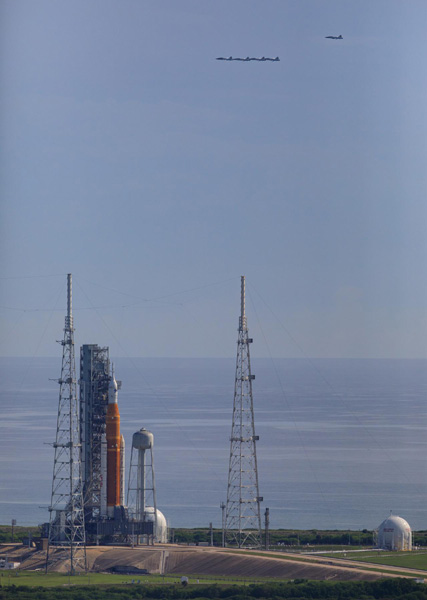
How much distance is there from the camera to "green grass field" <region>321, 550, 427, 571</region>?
68.1m

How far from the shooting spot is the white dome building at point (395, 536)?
7731 centimetres

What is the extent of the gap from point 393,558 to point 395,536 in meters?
6.91

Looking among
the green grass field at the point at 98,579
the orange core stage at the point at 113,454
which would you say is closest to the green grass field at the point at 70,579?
the green grass field at the point at 98,579

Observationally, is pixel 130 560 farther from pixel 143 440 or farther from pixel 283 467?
pixel 283 467

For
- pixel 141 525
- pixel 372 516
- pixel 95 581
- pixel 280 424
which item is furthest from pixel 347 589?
pixel 280 424

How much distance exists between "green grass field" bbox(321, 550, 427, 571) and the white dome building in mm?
2345

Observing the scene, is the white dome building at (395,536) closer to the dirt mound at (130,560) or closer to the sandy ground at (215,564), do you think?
the sandy ground at (215,564)

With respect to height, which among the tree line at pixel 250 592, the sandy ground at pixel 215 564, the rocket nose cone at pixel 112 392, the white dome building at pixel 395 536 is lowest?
the tree line at pixel 250 592

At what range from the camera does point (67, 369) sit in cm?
7069

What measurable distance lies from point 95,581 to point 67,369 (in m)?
12.6

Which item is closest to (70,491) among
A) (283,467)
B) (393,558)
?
(393,558)

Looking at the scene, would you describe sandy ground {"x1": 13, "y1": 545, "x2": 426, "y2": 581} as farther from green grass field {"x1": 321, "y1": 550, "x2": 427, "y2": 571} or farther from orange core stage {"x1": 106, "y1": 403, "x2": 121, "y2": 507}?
orange core stage {"x1": 106, "y1": 403, "x2": 121, "y2": 507}

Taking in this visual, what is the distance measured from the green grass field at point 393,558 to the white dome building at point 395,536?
7.69ft

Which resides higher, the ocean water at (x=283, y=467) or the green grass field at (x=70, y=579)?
the ocean water at (x=283, y=467)
